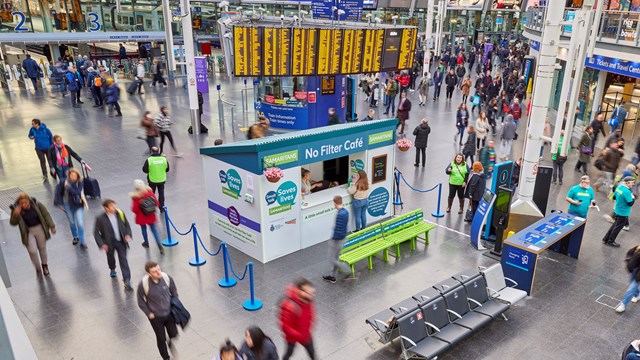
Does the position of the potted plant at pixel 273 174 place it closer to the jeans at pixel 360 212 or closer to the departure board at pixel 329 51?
the jeans at pixel 360 212

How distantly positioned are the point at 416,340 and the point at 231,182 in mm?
4793

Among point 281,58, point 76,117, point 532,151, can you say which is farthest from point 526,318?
point 76,117

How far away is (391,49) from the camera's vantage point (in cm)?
1723

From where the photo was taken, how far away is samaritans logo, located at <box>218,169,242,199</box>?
32.7ft

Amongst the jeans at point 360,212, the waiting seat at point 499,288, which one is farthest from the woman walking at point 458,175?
the waiting seat at point 499,288

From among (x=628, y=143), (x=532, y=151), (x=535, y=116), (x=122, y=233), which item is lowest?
(x=628, y=143)

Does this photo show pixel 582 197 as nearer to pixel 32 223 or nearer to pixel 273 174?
pixel 273 174

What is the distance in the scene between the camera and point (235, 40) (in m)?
14.5

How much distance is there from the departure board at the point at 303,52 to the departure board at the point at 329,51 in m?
0.19

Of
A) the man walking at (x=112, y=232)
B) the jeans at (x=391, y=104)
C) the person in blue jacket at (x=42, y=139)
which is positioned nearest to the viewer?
the man walking at (x=112, y=232)

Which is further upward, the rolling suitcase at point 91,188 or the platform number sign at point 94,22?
the platform number sign at point 94,22

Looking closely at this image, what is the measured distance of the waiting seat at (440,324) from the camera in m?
7.36

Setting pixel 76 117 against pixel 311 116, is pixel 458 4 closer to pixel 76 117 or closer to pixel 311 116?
pixel 311 116

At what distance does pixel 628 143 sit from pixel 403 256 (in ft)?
43.8
